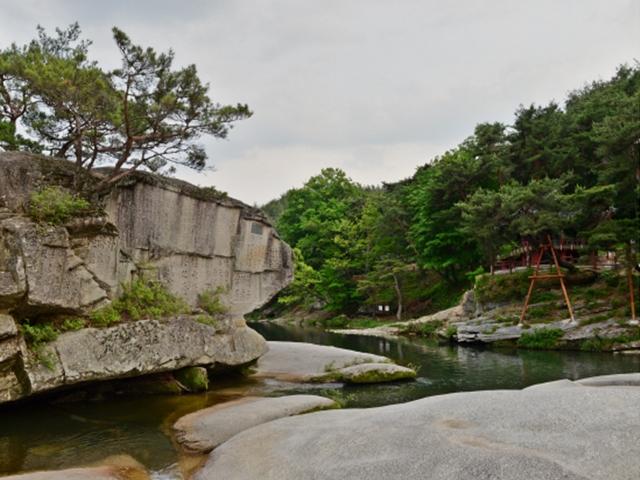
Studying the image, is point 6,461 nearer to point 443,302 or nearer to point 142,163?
point 142,163

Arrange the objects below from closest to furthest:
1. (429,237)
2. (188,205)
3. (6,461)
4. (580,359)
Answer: (6,461), (188,205), (580,359), (429,237)

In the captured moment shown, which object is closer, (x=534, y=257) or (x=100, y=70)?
(x=100, y=70)

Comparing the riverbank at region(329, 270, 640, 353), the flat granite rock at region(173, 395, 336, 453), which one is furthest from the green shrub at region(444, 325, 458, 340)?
the flat granite rock at region(173, 395, 336, 453)

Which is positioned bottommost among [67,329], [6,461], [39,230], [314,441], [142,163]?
[6,461]

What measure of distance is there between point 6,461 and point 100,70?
33.9 ft

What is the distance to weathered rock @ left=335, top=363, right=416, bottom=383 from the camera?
1745 centimetres

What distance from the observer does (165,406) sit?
1373 cm

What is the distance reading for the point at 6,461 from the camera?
9.34 meters

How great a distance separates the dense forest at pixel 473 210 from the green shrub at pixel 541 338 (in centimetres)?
→ 518

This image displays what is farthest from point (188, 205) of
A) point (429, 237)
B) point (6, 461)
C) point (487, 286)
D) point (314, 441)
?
point (429, 237)

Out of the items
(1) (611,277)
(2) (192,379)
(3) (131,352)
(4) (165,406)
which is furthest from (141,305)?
(1) (611,277)

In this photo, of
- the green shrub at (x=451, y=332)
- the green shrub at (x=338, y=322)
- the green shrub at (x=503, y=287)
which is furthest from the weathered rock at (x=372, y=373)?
the green shrub at (x=338, y=322)

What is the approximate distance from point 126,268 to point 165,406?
4421 millimetres

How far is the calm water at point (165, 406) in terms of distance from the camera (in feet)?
32.1
